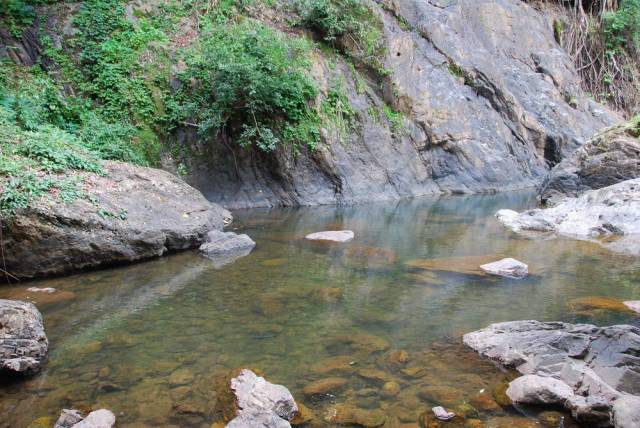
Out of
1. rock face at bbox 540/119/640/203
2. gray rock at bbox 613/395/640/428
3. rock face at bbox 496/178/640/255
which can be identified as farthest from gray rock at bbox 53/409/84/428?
rock face at bbox 540/119/640/203

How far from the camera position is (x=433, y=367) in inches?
161

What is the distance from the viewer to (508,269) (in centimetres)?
687

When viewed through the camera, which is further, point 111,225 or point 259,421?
point 111,225

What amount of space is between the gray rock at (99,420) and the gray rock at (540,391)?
2.89 meters

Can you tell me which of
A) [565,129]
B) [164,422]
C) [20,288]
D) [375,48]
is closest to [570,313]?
[164,422]

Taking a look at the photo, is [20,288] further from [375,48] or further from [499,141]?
[499,141]

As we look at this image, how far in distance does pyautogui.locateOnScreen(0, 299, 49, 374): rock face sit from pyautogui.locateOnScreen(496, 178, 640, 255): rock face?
30.6 ft

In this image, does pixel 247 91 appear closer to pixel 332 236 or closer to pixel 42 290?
pixel 332 236

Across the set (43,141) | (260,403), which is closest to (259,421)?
A: (260,403)

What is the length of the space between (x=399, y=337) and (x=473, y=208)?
10.1 meters

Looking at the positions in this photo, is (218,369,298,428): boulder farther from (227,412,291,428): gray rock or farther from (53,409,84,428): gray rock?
(53,409,84,428): gray rock

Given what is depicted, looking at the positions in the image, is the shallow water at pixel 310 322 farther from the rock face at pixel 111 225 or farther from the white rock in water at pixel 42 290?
the rock face at pixel 111 225

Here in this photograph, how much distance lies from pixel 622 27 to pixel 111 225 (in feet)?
90.4

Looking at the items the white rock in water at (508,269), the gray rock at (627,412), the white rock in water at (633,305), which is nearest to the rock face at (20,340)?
the gray rock at (627,412)
